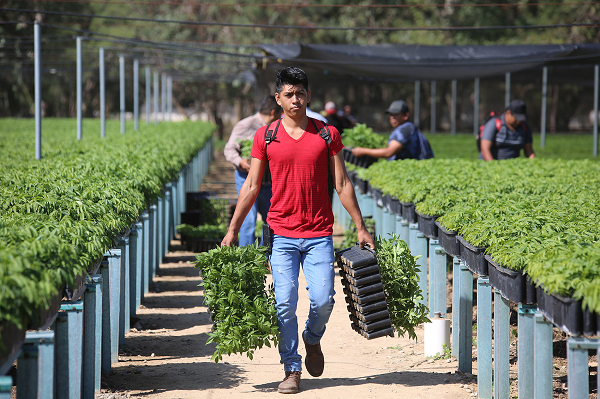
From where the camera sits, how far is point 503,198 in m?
6.13

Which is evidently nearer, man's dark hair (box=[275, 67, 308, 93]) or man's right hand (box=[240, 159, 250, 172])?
man's dark hair (box=[275, 67, 308, 93])

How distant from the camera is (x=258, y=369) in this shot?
5578 millimetres

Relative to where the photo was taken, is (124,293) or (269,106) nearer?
(124,293)

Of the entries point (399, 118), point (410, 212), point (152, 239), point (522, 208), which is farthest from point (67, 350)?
point (399, 118)

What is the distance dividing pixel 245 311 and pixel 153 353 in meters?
1.71

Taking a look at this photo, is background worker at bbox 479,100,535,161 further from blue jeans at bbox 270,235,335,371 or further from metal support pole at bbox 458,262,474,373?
blue jeans at bbox 270,235,335,371

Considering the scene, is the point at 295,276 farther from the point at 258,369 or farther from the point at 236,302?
the point at 258,369

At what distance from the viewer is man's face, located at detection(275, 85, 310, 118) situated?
15.5 ft

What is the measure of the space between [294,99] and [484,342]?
195 cm

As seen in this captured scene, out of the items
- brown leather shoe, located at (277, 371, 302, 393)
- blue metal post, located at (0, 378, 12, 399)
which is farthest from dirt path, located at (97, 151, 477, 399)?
blue metal post, located at (0, 378, 12, 399)

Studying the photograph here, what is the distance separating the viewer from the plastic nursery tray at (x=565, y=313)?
3.44 meters

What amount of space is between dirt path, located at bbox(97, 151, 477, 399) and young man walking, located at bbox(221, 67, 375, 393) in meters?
0.46

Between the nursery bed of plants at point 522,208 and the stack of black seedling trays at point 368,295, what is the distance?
72 centimetres

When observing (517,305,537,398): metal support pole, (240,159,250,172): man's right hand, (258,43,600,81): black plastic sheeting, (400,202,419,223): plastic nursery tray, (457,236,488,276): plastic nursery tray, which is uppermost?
(258,43,600,81): black plastic sheeting
